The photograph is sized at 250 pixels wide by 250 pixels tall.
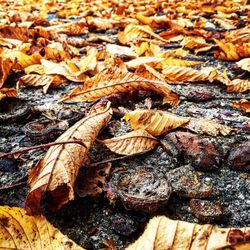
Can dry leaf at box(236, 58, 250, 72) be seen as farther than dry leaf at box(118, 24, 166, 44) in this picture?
No

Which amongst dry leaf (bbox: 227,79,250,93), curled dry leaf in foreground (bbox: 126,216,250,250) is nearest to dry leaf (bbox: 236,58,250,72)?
dry leaf (bbox: 227,79,250,93)

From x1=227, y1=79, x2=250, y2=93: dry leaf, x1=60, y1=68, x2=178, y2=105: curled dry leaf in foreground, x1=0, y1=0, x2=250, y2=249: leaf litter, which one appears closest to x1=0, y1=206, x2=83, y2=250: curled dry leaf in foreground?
x1=0, y1=0, x2=250, y2=249: leaf litter

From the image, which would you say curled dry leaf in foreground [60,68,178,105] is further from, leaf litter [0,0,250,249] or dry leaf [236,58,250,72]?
dry leaf [236,58,250,72]

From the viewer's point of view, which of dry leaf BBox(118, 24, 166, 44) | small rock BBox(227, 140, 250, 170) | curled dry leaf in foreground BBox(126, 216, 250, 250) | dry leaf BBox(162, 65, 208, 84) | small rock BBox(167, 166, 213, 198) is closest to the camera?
curled dry leaf in foreground BBox(126, 216, 250, 250)

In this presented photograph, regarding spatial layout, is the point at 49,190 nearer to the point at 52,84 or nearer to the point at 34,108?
the point at 34,108

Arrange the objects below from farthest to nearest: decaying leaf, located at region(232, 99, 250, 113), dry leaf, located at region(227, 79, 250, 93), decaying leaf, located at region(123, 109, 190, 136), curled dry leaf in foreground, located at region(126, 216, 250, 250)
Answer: dry leaf, located at region(227, 79, 250, 93)
decaying leaf, located at region(232, 99, 250, 113)
decaying leaf, located at region(123, 109, 190, 136)
curled dry leaf in foreground, located at region(126, 216, 250, 250)

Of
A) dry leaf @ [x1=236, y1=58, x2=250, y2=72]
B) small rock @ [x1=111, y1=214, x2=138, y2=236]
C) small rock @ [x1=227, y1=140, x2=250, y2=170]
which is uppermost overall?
small rock @ [x1=111, y1=214, x2=138, y2=236]

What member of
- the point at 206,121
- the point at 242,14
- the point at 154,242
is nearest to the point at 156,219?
the point at 154,242

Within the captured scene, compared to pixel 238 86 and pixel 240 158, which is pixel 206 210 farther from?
pixel 238 86

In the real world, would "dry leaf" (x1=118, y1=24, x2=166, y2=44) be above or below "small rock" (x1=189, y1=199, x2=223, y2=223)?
below

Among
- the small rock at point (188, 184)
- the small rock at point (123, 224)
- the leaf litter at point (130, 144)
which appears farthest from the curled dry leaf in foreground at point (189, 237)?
the small rock at point (188, 184)
